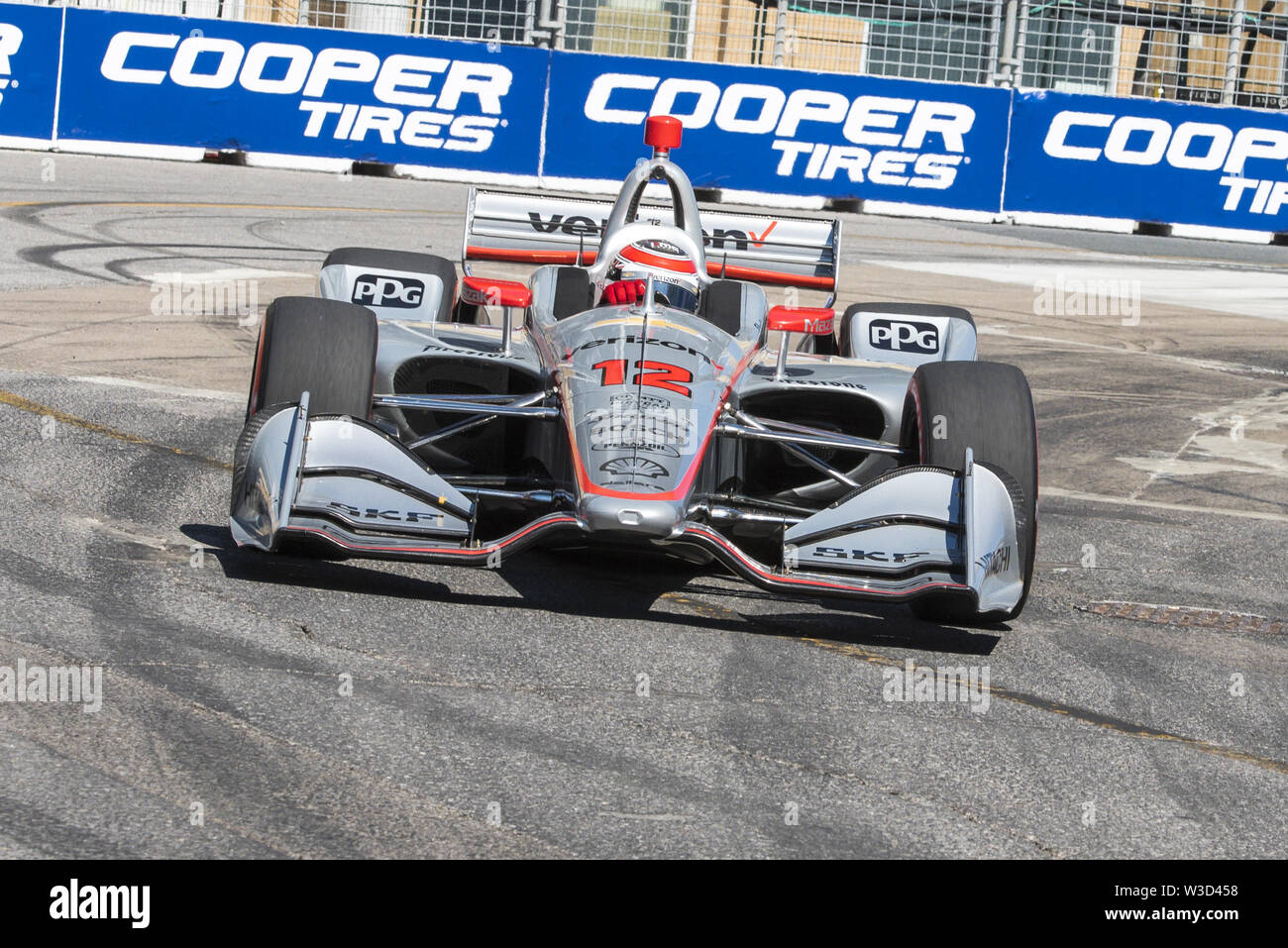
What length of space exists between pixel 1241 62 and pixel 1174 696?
16.2 meters

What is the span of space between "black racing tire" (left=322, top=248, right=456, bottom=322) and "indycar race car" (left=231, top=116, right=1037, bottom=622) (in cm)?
2

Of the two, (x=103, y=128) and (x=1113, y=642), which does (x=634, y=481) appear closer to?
(x=1113, y=642)

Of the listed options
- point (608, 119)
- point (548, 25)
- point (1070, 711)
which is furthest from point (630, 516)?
point (548, 25)

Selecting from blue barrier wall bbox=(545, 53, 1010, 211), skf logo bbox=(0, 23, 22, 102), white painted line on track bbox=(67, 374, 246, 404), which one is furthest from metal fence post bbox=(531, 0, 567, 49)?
white painted line on track bbox=(67, 374, 246, 404)

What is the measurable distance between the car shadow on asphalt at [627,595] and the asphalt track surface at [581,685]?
0.06 feet

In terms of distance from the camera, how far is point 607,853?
3.72m

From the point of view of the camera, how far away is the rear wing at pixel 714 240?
28.6 ft

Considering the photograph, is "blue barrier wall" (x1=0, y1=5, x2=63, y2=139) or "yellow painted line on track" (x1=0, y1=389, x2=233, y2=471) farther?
"blue barrier wall" (x1=0, y1=5, x2=63, y2=139)

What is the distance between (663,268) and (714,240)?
1527 millimetres

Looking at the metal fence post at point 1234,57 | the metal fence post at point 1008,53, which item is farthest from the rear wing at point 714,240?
the metal fence post at point 1234,57

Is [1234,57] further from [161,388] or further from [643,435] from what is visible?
[643,435]

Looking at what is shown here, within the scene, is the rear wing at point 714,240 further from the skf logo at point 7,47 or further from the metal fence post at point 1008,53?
the metal fence post at point 1008,53

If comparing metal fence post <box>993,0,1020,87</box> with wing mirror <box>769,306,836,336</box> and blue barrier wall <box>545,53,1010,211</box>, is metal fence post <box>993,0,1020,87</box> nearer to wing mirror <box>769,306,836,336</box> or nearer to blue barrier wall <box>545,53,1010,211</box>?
blue barrier wall <box>545,53,1010,211</box>

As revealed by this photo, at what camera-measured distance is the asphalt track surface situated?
3896mm
